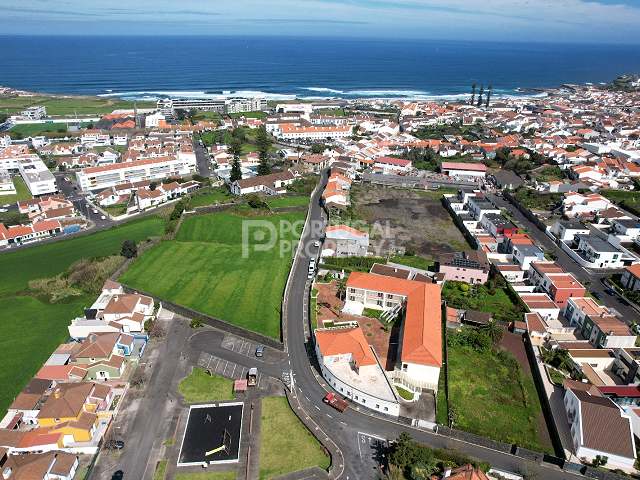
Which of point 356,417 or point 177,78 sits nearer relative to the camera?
point 356,417

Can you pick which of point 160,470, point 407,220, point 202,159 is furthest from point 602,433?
point 202,159

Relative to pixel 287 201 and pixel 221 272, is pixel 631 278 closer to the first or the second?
pixel 221 272

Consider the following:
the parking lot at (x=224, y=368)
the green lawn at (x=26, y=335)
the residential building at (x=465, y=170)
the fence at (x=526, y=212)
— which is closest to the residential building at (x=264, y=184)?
the residential building at (x=465, y=170)

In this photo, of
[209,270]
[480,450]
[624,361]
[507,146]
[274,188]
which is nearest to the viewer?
[480,450]

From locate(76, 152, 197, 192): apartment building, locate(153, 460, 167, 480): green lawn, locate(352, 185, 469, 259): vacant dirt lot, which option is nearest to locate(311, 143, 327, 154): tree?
locate(352, 185, 469, 259): vacant dirt lot

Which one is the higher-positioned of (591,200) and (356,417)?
(591,200)

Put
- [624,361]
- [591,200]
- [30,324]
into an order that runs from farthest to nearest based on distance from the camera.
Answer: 1. [591,200]
2. [30,324]
3. [624,361]

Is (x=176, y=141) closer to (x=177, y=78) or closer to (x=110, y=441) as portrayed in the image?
(x=110, y=441)

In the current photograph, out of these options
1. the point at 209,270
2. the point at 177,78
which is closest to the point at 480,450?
the point at 209,270

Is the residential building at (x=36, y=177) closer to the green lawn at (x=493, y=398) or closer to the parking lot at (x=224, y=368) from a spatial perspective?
the parking lot at (x=224, y=368)
